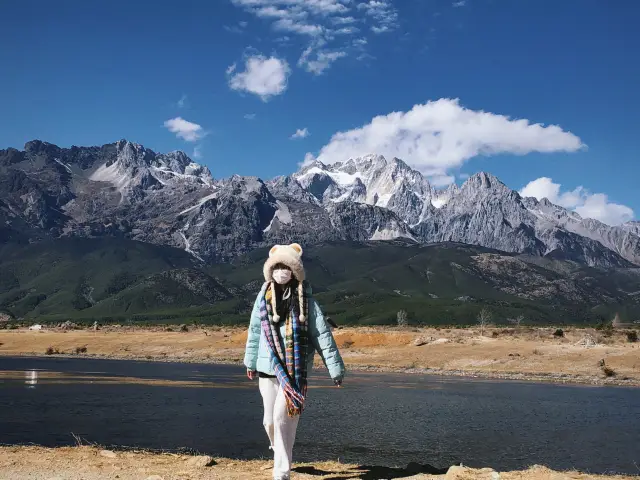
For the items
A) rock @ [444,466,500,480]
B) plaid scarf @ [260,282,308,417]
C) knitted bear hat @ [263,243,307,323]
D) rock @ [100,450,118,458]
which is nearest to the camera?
plaid scarf @ [260,282,308,417]

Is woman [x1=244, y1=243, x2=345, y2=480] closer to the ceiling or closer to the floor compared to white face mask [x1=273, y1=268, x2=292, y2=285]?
closer to the floor

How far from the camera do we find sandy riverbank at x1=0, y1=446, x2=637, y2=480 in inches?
614

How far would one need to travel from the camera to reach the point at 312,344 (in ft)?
48.6

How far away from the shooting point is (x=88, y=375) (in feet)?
204

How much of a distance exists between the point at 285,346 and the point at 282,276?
1.61 metres

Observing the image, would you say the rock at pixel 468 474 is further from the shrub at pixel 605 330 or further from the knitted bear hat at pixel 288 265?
the shrub at pixel 605 330

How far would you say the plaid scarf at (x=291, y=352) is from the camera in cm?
1413

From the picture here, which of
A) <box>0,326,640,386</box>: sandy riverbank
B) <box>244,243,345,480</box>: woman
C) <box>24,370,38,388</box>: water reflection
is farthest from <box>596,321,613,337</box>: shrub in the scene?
<box>244,243,345,480</box>: woman

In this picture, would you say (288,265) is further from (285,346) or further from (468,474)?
(468,474)

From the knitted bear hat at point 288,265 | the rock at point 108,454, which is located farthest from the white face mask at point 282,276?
the rock at point 108,454

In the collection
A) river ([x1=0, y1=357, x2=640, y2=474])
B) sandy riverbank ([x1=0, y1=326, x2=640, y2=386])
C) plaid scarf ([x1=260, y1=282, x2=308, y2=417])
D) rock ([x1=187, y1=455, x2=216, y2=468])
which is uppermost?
plaid scarf ([x1=260, y1=282, x2=308, y2=417])

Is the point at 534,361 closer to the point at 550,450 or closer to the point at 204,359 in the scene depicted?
the point at 204,359

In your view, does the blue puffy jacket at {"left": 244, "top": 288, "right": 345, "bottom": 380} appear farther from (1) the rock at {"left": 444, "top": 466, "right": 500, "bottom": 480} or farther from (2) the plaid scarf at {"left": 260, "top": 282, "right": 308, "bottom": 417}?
(1) the rock at {"left": 444, "top": 466, "right": 500, "bottom": 480}

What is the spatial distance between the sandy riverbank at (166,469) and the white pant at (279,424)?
1705 millimetres
